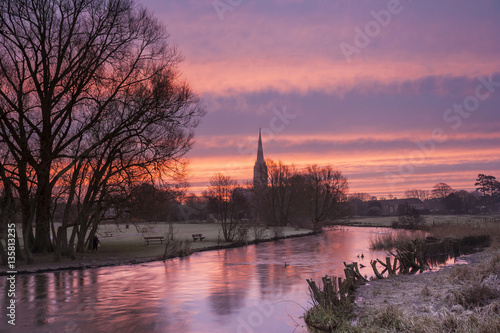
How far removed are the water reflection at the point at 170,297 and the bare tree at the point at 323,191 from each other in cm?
5732

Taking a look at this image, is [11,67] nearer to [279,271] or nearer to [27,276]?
[27,276]

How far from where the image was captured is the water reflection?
47.1 feet

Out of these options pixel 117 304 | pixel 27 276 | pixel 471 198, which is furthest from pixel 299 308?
pixel 471 198

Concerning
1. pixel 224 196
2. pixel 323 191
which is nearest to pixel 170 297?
pixel 224 196

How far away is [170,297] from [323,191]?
76736mm

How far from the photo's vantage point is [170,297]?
747 inches

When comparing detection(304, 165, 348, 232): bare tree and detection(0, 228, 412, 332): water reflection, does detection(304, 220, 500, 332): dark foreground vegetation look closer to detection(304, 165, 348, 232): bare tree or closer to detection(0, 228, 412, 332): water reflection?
detection(0, 228, 412, 332): water reflection

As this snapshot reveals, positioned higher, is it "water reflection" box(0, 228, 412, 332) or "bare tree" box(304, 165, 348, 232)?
"bare tree" box(304, 165, 348, 232)

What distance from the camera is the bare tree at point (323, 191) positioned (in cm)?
8844

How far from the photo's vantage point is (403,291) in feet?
56.7

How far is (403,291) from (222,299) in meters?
7.12

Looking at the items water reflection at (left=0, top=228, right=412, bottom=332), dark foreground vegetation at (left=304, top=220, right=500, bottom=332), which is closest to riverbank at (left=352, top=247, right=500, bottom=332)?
dark foreground vegetation at (left=304, top=220, right=500, bottom=332)

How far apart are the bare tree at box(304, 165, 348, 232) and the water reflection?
188 ft

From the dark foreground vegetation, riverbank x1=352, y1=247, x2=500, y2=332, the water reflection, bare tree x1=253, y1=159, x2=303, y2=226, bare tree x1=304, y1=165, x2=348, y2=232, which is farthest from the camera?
bare tree x1=253, y1=159, x2=303, y2=226
